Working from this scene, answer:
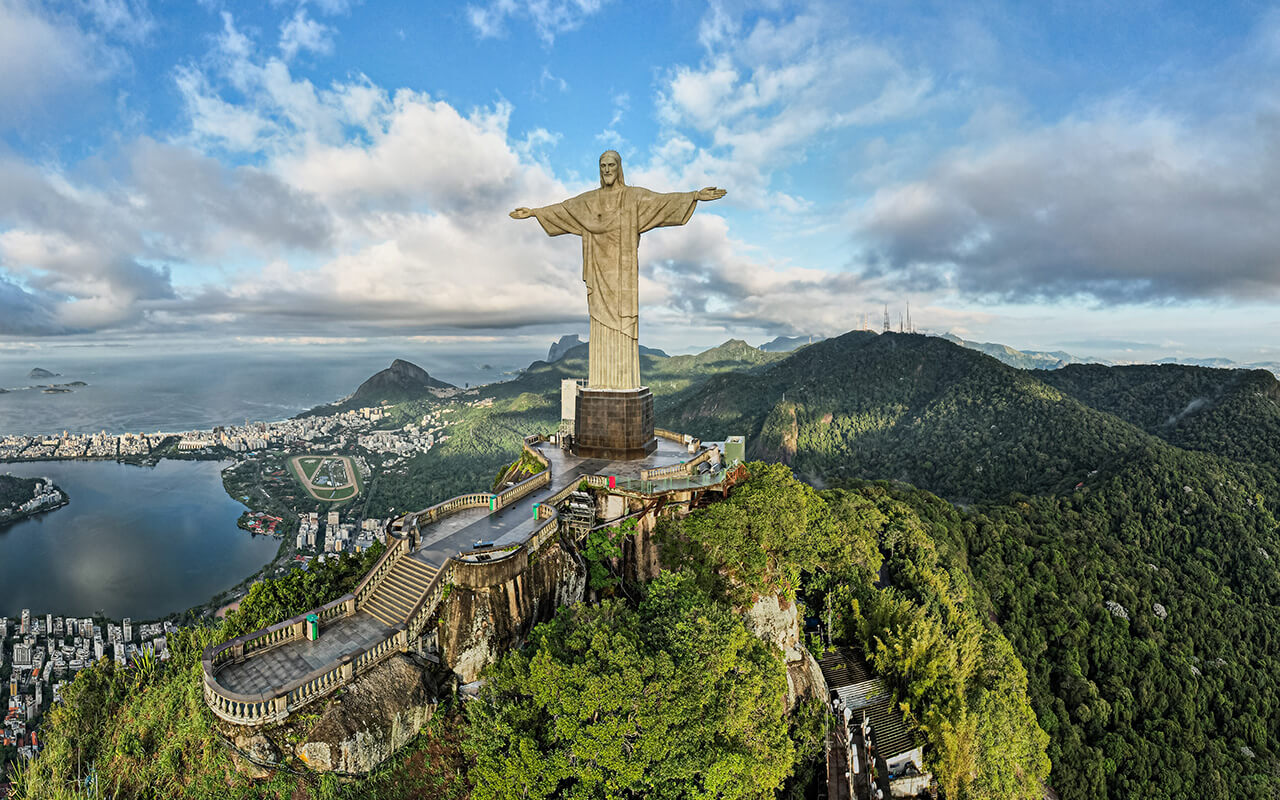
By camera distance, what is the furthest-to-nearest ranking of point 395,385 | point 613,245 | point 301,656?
point 395,385 < point 613,245 < point 301,656

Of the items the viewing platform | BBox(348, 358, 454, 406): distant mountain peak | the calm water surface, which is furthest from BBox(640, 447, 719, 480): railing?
BBox(348, 358, 454, 406): distant mountain peak

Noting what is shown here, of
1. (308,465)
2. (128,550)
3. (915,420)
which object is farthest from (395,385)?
(915,420)

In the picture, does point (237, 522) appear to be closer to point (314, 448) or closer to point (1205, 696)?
point (314, 448)

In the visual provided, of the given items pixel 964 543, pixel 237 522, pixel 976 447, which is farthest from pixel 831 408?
pixel 237 522

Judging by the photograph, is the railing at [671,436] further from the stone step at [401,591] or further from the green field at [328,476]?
the green field at [328,476]

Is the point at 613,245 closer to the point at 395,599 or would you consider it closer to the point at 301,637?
the point at 395,599

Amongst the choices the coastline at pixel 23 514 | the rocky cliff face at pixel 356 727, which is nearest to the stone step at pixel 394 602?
the rocky cliff face at pixel 356 727
